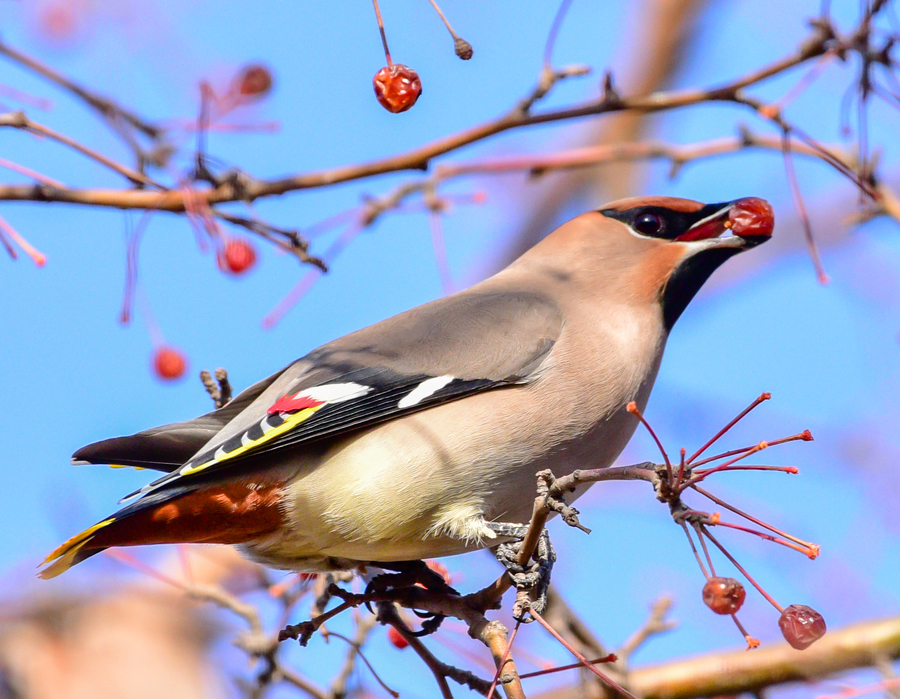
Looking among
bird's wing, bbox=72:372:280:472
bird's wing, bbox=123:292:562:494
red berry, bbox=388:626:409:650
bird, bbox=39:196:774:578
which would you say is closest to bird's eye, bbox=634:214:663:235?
bird, bbox=39:196:774:578

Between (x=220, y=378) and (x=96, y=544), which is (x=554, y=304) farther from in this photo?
(x=96, y=544)

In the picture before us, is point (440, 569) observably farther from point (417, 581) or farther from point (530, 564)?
point (530, 564)

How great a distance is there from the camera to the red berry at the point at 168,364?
375 centimetres

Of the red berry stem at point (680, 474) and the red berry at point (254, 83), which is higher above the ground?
the red berry at point (254, 83)

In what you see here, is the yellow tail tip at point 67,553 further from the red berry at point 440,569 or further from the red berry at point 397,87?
the red berry at point 397,87

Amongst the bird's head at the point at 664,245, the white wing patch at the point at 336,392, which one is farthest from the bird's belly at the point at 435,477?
the bird's head at the point at 664,245

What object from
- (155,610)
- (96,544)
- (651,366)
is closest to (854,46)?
(651,366)

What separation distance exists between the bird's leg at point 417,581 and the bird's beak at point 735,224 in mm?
1424

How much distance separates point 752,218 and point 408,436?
1.30 meters

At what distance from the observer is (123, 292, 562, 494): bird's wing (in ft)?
10.2

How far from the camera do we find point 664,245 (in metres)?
3.83

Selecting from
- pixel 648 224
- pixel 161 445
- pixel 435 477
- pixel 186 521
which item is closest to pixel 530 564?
pixel 435 477

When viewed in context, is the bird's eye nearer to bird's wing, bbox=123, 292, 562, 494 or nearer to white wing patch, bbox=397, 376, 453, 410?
bird's wing, bbox=123, 292, 562, 494

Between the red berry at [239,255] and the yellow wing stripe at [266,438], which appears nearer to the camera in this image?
the yellow wing stripe at [266,438]
